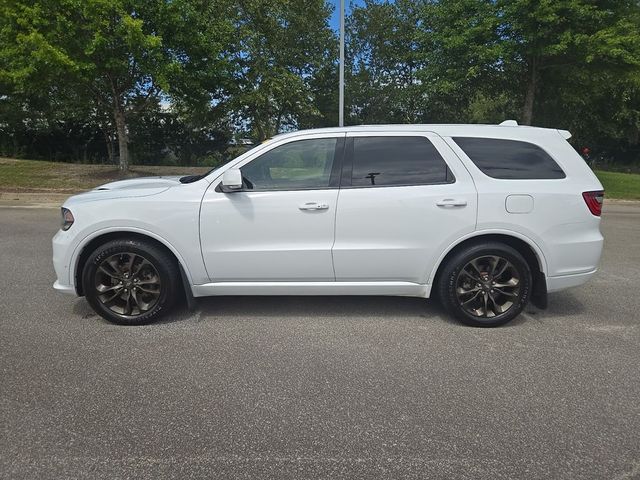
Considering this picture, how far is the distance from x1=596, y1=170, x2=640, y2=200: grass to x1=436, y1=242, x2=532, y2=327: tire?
571 inches

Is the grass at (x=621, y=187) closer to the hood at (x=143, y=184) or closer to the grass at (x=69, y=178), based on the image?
the grass at (x=69, y=178)

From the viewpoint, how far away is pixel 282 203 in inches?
158

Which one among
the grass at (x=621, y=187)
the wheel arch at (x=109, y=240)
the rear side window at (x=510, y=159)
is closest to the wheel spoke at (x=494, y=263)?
the rear side window at (x=510, y=159)

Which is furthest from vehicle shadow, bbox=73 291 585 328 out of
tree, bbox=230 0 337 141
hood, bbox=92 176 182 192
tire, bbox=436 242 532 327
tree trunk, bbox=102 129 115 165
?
tree trunk, bbox=102 129 115 165

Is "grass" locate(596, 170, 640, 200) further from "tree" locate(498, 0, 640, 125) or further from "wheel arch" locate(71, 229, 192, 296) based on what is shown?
"wheel arch" locate(71, 229, 192, 296)

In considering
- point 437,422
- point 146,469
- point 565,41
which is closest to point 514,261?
point 437,422

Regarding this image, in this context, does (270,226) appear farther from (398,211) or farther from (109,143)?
(109,143)

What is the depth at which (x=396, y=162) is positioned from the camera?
164 inches

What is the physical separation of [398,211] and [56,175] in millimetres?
16699

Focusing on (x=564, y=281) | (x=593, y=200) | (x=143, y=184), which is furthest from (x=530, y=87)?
(x=143, y=184)

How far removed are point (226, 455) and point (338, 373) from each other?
1088 millimetres

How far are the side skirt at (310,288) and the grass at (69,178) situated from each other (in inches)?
496

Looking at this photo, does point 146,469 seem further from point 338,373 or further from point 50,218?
point 50,218

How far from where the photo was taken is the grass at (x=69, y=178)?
15.1 metres
